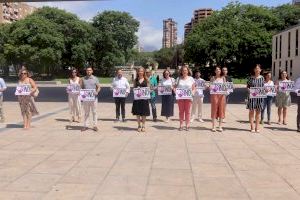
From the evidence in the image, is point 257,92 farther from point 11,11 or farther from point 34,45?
point 11,11

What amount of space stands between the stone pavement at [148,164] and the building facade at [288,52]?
1304 inches

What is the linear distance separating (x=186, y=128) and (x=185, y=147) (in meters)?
2.87

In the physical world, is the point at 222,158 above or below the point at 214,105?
below

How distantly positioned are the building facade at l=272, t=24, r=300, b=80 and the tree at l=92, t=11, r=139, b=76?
35425mm

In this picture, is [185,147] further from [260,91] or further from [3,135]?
[3,135]

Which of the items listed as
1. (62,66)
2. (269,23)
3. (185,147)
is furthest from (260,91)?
(62,66)

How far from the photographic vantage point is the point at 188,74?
44.9 feet

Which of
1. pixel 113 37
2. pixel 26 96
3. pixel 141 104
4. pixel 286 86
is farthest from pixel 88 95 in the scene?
pixel 113 37

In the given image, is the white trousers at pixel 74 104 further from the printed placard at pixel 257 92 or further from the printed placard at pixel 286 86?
the printed placard at pixel 286 86

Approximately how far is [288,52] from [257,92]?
37.6 m

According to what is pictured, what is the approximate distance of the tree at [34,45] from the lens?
64.2 meters

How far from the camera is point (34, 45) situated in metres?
65.7

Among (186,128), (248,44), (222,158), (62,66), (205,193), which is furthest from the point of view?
(62,66)

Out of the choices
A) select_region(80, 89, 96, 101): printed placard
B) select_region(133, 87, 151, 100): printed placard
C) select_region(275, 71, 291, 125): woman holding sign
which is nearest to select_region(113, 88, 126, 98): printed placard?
select_region(80, 89, 96, 101): printed placard
